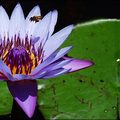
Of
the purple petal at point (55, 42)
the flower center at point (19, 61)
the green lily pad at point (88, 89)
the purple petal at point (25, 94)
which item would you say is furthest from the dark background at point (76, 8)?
the purple petal at point (25, 94)

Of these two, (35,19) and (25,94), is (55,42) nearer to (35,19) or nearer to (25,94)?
(35,19)

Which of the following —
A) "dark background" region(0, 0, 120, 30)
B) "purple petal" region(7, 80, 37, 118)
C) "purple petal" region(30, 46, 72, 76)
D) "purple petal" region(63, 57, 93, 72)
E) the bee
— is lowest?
"purple petal" region(7, 80, 37, 118)

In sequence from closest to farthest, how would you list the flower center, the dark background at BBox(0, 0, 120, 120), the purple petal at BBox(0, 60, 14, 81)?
the purple petal at BBox(0, 60, 14, 81) < the flower center < the dark background at BBox(0, 0, 120, 120)

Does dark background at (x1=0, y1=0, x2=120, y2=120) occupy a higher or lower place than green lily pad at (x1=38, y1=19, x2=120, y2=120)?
higher

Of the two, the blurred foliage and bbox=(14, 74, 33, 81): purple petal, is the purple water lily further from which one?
the blurred foliage

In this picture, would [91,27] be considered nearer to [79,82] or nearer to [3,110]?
[79,82]

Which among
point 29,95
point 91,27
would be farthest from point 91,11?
point 29,95

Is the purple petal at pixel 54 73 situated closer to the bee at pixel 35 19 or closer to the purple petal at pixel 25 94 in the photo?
the purple petal at pixel 25 94

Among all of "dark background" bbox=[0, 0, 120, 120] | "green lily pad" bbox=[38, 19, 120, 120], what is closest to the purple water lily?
"green lily pad" bbox=[38, 19, 120, 120]
